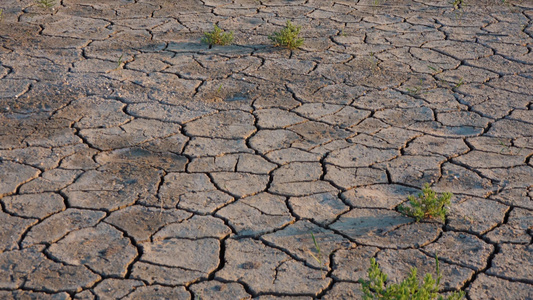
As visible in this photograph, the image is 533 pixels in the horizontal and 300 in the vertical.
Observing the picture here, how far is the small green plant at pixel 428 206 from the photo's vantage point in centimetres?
366

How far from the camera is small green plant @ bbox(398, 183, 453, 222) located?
144 inches

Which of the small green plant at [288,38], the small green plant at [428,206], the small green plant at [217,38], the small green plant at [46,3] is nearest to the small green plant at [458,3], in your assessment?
the small green plant at [288,38]

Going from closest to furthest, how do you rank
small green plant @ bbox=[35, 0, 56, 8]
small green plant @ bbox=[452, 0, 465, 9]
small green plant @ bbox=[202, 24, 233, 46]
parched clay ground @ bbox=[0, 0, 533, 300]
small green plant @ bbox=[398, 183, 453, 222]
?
1. parched clay ground @ bbox=[0, 0, 533, 300]
2. small green plant @ bbox=[398, 183, 453, 222]
3. small green plant @ bbox=[202, 24, 233, 46]
4. small green plant @ bbox=[35, 0, 56, 8]
5. small green plant @ bbox=[452, 0, 465, 9]

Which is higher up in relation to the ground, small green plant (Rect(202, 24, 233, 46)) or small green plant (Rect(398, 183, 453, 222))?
small green plant (Rect(202, 24, 233, 46))

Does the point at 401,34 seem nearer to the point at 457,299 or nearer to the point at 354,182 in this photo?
the point at 354,182

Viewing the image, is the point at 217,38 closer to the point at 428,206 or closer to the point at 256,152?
the point at 256,152

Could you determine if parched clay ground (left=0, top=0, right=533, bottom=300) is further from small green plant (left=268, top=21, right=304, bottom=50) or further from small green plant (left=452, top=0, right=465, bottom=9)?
small green plant (left=452, top=0, right=465, bottom=9)

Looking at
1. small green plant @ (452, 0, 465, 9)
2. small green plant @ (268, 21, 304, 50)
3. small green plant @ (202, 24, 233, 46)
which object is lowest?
small green plant @ (202, 24, 233, 46)

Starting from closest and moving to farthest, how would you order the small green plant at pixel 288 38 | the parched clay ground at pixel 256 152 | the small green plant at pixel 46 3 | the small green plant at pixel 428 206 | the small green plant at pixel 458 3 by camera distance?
the parched clay ground at pixel 256 152
the small green plant at pixel 428 206
the small green plant at pixel 288 38
the small green plant at pixel 46 3
the small green plant at pixel 458 3

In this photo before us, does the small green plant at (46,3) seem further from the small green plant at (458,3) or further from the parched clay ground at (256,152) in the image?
the small green plant at (458,3)

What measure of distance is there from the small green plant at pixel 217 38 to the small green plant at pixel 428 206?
312 centimetres

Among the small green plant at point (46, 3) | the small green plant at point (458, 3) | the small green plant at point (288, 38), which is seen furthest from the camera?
the small green plant at point (458, 3)

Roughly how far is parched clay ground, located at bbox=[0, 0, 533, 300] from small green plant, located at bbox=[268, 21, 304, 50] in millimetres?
94

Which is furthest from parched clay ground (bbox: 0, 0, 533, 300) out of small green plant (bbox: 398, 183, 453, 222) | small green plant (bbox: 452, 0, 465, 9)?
small green plant (bbox: 452, 0, 465, 9)
